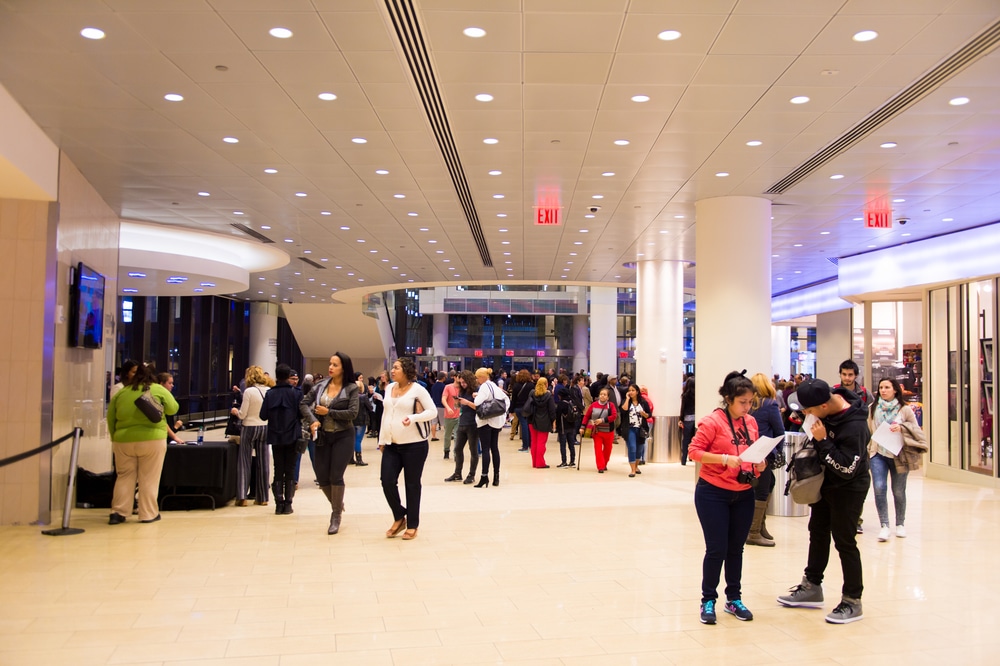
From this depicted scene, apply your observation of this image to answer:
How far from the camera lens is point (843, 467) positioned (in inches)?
201

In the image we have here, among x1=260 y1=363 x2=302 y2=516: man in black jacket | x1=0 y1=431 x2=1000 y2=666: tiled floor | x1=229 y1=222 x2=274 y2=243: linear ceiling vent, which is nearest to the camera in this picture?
x1=0 y1=431 x2=1000 y2=666: tiled floor

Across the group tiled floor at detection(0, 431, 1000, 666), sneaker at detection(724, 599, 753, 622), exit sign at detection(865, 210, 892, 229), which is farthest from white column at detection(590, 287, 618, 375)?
sneaker at detection(724, 599, 753, 622)

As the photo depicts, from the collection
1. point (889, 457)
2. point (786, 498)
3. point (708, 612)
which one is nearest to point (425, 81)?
point (708, 612)

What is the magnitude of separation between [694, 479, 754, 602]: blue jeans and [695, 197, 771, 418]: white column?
5.93m

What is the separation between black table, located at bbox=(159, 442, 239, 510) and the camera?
9117mm

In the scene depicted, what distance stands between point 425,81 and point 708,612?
182 inches

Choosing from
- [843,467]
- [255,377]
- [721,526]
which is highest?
[255,377]

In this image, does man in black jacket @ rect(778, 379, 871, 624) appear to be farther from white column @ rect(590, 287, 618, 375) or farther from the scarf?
white column @ rect(590, 287, 618, 375)

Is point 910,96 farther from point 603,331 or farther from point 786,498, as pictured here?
point 603,331

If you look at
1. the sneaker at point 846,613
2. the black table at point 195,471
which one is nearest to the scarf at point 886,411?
the sneaker at point 846,613

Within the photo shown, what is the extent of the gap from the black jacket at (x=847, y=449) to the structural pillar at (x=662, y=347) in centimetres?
1047

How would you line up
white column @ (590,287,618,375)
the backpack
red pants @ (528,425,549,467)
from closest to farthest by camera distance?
the backpack < red pants @ (528,425,549,467) < white column @ (590,287,618,375)

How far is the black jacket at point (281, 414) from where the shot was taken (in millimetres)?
8812

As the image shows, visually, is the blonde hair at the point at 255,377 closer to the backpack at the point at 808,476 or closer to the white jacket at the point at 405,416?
the white jacket at the point at 405,416
